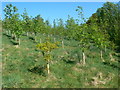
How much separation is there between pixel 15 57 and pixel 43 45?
357 inches

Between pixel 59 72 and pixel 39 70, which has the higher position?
pixel 39 70

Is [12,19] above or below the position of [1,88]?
above

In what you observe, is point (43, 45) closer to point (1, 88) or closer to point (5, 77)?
point (5, 77)

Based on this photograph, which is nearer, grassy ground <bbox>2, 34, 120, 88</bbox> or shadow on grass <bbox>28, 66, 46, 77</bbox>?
grassy ground <bbox>2, 34, 120, 88</bbox>

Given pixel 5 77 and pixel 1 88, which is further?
pixel 5 77

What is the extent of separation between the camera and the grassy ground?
2363cm

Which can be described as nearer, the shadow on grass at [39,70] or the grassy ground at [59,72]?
the grassy ground at [59,72]

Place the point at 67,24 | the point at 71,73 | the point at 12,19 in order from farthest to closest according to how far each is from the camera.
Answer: the point at 67,24, the point at 12,19, the point at 71,73

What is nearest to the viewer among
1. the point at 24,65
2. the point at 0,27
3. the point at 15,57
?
the point at 24,65

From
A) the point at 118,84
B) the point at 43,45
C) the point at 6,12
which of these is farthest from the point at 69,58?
the point at 6,12

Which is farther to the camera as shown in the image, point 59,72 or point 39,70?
point 39,70

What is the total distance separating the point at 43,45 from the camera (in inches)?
1064

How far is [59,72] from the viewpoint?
26844 millimetres

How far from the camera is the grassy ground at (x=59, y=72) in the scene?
23.6 meters
